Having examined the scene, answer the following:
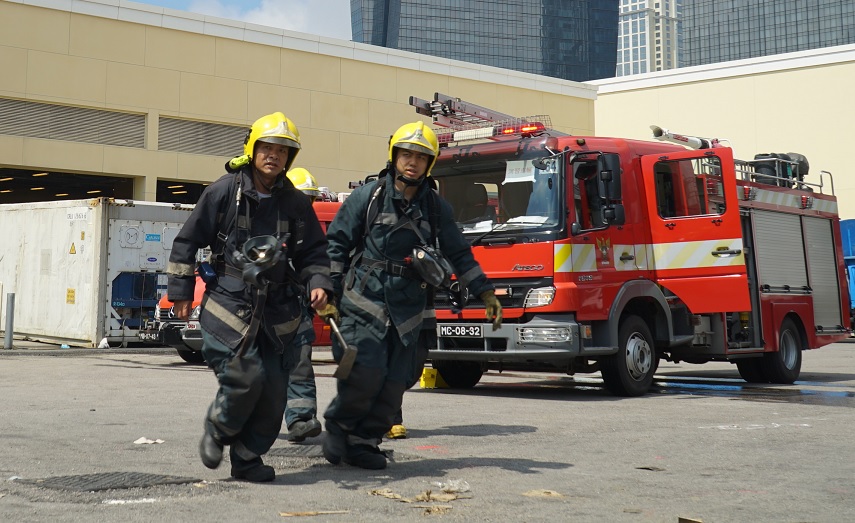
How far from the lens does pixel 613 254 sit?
11.3 meters

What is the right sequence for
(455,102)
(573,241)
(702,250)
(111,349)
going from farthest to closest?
(111,349)
(455,102)
(702,250)
(573,241)

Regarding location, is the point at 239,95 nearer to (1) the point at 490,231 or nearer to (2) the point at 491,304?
(1) the point at 490,231

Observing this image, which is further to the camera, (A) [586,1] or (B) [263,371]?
(A) [586,1]

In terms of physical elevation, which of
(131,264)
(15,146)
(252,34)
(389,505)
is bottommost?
(389,505)

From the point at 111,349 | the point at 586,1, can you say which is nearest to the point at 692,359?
the point at 111,349

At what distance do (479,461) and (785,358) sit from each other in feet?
28.0

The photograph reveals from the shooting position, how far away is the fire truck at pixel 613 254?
10.9m

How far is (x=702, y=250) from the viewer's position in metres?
11.9

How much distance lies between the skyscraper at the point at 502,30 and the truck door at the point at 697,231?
145m

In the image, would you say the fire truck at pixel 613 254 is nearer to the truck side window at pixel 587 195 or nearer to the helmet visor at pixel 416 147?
the truck side window at pixel 587 195

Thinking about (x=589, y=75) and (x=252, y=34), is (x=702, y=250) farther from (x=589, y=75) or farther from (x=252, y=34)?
(x=589, y=75)

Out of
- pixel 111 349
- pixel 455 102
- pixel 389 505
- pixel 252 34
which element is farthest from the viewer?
pixel 252 34

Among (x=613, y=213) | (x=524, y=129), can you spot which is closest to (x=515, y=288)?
(x=613, y=213)

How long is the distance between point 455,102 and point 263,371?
26.1 ft
